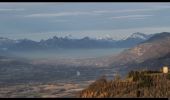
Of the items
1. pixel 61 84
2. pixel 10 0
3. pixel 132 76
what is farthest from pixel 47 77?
pixel 10 0

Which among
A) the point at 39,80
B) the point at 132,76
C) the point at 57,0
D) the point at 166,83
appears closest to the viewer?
the point at 57,0

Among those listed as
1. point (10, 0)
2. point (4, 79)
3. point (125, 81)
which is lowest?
point (4, 79)

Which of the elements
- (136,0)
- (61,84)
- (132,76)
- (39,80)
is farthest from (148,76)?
(39,80)

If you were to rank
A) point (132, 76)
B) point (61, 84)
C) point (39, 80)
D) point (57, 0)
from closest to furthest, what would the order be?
point (57, 0)
point (132, 76)
point (61, 84)
point (39, 80)

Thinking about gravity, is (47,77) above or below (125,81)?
below

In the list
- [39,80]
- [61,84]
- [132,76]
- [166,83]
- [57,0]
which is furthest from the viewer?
[39,80]

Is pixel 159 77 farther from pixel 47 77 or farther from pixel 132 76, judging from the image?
pixel 47 77

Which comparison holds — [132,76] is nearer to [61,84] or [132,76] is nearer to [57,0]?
[57,0]

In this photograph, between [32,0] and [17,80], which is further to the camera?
[17,80]

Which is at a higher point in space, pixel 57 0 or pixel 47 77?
pixel 57 0
